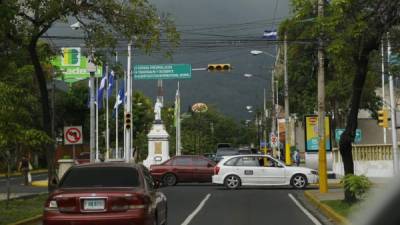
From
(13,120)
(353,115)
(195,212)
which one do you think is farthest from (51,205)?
(353,115)

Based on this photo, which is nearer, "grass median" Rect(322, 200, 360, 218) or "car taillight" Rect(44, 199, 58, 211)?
"car taillight" Rect(44, 199, 58, 211)

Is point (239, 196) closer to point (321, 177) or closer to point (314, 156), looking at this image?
point (321, 177)

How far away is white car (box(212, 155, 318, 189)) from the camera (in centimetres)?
2862

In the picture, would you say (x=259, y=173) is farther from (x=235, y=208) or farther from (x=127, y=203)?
(x=127, y=203)

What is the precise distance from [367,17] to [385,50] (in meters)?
3.47

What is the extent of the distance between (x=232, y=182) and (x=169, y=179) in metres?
4.38

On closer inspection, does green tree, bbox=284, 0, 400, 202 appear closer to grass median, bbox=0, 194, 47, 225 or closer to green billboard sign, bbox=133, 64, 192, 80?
grass median, bbox=0, 194, 47, 225

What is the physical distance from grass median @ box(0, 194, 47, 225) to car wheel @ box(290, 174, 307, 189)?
10.6 m

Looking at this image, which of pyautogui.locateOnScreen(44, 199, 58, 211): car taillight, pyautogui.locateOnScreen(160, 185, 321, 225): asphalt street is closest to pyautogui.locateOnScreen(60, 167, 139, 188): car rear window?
pyautogui.locateOnScreen(44, 199, 58, 211): car taillight

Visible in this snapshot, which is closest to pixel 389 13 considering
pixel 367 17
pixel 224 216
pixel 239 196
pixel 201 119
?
pixel 367 17

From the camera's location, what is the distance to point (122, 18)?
19141 millimetres

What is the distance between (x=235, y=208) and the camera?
766 inches

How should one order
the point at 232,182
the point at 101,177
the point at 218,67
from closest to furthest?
the point at 101,177 → the point at 232,182 → the point at 218,67

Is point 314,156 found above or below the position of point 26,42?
below
